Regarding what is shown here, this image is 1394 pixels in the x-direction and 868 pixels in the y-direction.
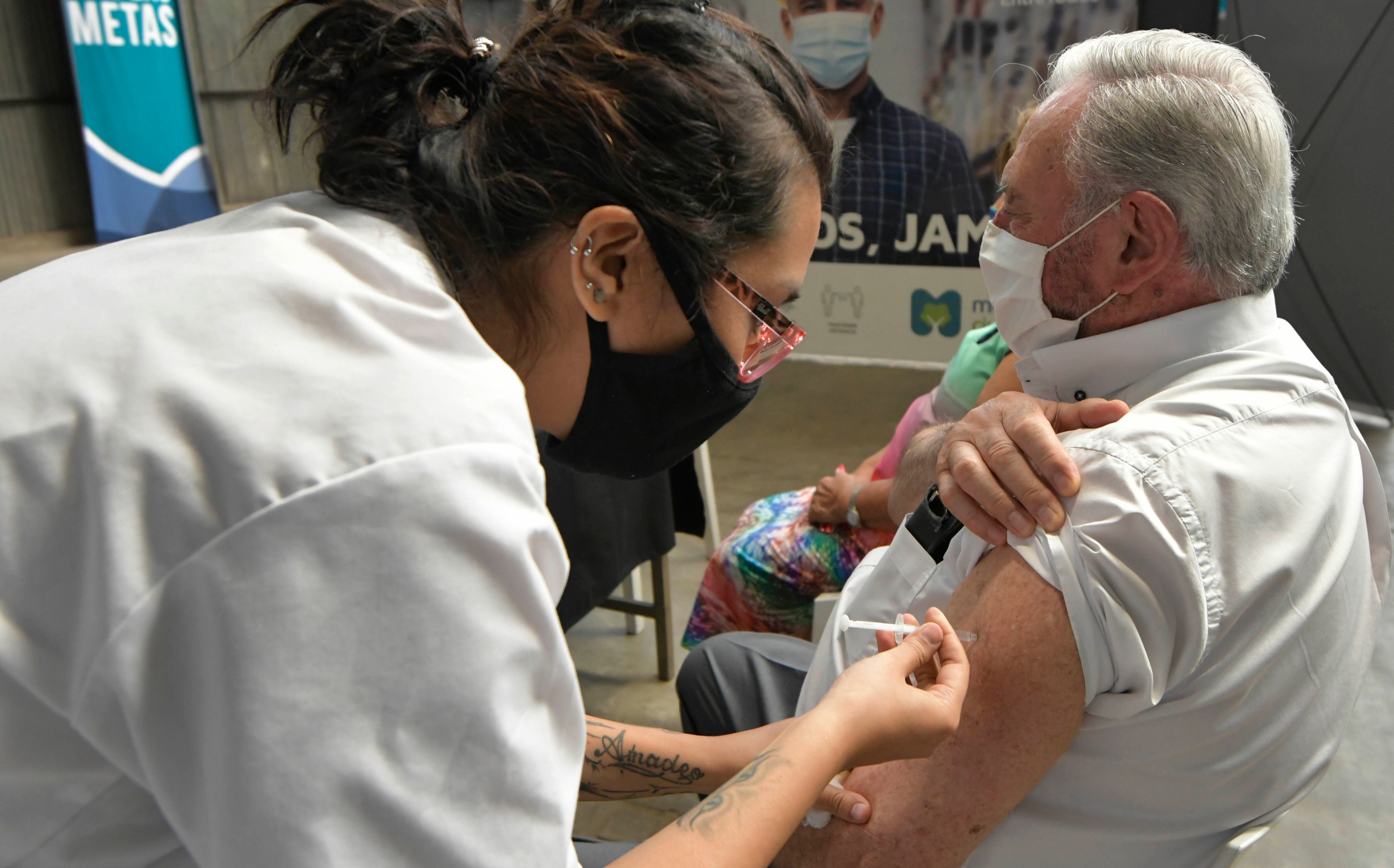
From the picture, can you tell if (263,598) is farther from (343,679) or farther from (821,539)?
(821,539)

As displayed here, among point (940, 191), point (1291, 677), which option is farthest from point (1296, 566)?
point (940, 191)

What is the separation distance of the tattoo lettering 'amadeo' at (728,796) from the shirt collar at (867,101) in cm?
434

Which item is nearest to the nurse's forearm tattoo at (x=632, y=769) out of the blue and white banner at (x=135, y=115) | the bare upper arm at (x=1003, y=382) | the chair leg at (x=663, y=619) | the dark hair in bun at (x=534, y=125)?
the dark hair in bun at (x=534, y=125)

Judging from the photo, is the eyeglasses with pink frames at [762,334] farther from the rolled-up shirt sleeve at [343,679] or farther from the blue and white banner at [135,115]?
the blue and white banner at [135,115]

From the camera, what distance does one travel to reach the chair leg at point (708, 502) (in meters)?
3.19

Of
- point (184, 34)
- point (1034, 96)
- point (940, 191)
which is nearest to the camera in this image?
point (1034, 96)

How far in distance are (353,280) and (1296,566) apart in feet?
3.30

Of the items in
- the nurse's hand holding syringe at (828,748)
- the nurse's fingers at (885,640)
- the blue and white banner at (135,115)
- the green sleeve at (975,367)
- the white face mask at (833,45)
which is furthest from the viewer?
the white face mask at (833,45)

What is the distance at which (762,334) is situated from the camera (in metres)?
1.07

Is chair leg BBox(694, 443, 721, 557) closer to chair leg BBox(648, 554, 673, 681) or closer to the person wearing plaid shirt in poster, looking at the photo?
chair leg BBox(648, 554, 673, 681)

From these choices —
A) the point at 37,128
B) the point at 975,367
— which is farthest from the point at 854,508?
the point at 37,128

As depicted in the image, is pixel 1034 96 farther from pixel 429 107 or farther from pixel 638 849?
pixel 638 849

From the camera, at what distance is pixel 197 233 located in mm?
855

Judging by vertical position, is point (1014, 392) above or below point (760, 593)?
above
